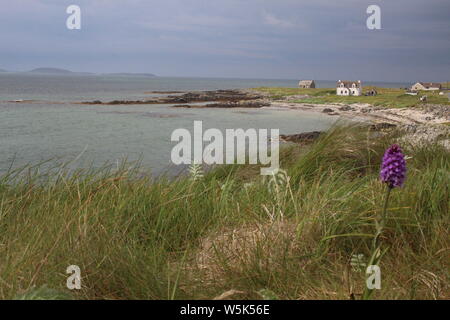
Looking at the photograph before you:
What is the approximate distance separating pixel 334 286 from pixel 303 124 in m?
27.0

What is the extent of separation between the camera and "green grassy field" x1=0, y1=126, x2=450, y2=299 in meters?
2.77

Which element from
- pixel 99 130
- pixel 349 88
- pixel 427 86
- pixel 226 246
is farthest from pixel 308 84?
pixel 226 246

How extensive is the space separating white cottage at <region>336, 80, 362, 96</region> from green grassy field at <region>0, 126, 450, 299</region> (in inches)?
2281

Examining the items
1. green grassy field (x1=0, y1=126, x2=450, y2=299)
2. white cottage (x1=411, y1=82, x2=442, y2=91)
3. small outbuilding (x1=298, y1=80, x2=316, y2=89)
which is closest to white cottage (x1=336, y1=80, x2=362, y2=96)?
white cottage (x1=411, y1=82, x2=442, y2=91)

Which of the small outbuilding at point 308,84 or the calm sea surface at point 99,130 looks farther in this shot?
the small outbuilding at point 308,84

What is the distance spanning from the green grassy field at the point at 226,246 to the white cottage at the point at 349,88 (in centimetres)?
5793

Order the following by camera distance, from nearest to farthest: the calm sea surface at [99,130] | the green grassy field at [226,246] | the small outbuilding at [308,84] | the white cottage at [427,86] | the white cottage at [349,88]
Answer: the green grassy field at [226,246], the calm sea surface at [99,130], the white cottage at [349,88], the white cottage at [427,86], the small outbuilding at [308,84]

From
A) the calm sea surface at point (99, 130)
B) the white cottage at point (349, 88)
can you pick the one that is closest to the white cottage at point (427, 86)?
the white cottage at point (349, 88)

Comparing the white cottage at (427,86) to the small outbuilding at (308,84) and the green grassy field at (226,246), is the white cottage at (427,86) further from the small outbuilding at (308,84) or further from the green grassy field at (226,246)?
the green grassy field at (226,246)

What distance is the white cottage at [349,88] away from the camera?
5964 cm

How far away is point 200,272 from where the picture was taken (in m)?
3.08

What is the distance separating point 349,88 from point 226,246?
201 feet

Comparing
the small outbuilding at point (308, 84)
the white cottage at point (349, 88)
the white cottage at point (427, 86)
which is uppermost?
the small outbuilding at point (308, 84)
